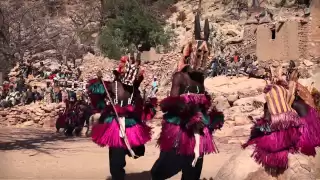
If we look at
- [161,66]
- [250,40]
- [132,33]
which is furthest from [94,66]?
[250,40]

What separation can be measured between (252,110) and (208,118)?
31.5 ft

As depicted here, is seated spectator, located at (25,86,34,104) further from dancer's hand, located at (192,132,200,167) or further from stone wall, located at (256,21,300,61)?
dancer's hand, located at (192,132,200,167)

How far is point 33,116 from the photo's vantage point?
17.1 metres

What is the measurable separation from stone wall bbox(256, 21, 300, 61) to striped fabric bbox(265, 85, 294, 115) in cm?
1830

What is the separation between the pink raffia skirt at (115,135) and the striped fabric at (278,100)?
1522 mm

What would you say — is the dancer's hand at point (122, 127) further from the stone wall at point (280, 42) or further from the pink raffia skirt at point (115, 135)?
the stone wall at point (280, 42)

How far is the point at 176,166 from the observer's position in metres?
5.26

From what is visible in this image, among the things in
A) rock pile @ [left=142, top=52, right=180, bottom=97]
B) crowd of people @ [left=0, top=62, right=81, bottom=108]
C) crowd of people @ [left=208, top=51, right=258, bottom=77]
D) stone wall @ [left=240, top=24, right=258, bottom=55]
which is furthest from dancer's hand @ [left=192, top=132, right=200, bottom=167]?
rock pile @ [left=142, top=52, right=180, bottom=97]

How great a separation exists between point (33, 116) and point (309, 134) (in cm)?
1349

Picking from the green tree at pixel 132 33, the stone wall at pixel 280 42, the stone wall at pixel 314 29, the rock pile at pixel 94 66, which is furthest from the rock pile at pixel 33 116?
the green tree at pixel 132 33

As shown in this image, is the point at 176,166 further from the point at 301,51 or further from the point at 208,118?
the point at 301,51

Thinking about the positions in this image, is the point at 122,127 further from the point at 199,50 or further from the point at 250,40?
the point at 250,40

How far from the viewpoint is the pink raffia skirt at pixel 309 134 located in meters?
4.98

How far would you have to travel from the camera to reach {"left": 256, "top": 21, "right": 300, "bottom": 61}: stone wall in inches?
895
